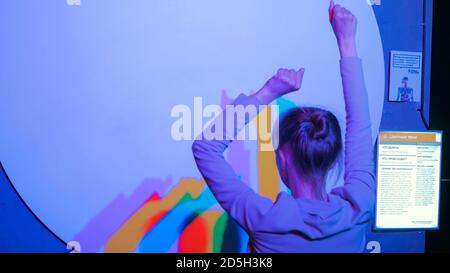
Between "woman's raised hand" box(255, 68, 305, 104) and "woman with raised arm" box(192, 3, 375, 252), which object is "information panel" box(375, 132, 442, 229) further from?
"woman's raised hand" box(255, 68, 305, 104)

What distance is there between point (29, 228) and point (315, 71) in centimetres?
125

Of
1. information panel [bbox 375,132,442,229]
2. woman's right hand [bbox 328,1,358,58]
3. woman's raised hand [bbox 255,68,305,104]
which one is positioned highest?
woman's right hand [bbox 328,1,358,58]

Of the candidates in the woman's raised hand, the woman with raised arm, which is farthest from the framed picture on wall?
the woman's raised hand

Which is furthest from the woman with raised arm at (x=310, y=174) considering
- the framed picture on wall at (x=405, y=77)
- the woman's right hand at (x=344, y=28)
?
the framed picture on wall at (x=405, y=77)

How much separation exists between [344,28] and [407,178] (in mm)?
658

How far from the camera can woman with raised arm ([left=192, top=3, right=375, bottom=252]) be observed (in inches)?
63.7

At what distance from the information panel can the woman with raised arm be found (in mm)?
55

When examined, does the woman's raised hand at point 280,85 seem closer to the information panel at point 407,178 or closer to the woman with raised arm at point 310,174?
the woman with raised arm at point 310,174

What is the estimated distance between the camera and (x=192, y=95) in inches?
63.1

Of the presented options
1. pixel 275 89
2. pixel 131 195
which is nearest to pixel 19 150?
pixel 131 195

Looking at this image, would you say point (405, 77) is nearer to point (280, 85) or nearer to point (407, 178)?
point (407, 178)

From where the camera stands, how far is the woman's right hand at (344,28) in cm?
167

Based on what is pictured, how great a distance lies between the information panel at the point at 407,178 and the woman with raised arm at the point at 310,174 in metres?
0.05
